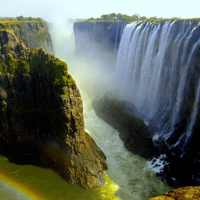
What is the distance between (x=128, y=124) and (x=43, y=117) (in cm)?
1016

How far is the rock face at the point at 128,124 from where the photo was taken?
19.7m

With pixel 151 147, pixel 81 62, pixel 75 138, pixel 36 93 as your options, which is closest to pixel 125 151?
pixel 151 147

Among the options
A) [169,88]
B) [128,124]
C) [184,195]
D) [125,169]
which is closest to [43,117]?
Answer: [125,169]

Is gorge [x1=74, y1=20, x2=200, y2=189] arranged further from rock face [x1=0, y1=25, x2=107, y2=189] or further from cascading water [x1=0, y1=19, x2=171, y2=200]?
rock face [x1=0, y1=25, x2=107, y2=189]

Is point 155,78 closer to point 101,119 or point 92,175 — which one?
point 101,119

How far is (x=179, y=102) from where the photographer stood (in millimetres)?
21016

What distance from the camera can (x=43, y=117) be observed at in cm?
1644

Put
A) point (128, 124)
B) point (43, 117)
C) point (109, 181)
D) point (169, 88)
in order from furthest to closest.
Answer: point (169, 88)
point (128, 124)
point (43, 117)
point (109, 181)

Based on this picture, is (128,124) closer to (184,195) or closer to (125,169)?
(125,169)

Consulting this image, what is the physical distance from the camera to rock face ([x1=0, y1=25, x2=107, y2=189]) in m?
15.0

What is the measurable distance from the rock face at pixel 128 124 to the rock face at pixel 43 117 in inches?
184

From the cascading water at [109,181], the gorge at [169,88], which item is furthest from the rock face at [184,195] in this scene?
the gorge at [169,88]

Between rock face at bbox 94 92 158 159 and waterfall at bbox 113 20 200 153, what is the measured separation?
2.31 metres

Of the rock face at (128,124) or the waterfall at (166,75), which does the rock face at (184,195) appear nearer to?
the rock face at (128,124)
